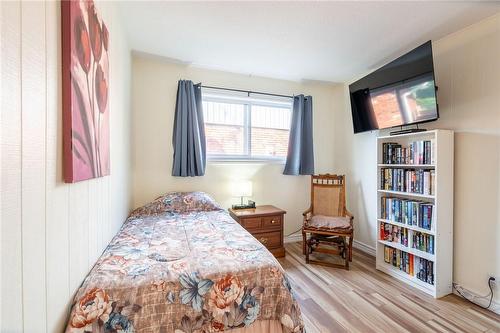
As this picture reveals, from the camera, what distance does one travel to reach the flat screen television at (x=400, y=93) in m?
2.11

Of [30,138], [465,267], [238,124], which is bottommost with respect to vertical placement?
[465,267]

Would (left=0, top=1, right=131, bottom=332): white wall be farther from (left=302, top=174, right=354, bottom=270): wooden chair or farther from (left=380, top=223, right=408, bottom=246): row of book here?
(left=380, top=223, right=408, bottom=246): row of book

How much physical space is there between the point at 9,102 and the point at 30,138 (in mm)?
141

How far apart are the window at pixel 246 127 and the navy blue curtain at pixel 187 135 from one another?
29 cm

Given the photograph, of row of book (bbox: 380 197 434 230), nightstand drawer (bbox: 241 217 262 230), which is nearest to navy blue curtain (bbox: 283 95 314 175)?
nightstand drawer (bbox: 241 217 262 230)

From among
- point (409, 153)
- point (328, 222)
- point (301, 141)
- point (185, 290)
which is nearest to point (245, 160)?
point (301, 141)

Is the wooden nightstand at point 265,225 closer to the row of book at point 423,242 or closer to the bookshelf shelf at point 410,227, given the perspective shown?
the bookshelf shelf at point 410,227

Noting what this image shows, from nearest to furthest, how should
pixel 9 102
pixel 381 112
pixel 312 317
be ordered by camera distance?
pixel 9 102, pixel 312 317, pixel 381 112

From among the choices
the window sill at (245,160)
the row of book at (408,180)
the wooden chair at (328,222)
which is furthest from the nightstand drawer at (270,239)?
the row of book at (408,180)

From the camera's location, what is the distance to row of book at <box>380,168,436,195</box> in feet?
7.34

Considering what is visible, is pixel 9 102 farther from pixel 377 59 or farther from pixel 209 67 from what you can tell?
pixel 377 59

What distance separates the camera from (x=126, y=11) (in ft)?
6.46

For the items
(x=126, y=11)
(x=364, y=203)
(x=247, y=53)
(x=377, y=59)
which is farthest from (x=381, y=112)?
(x=126, y=11)

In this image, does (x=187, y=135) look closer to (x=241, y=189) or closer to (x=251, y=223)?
(x=241, y=189)
